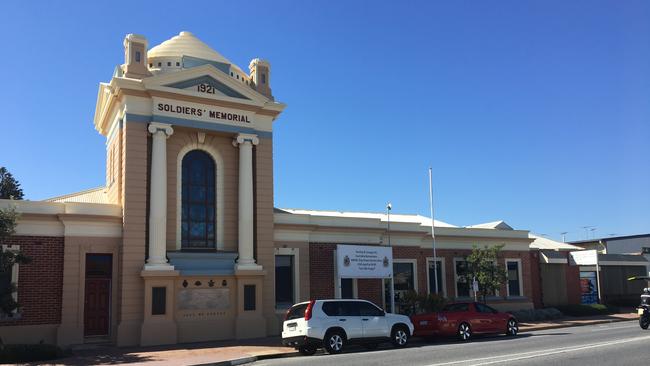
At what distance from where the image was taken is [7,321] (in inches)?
784

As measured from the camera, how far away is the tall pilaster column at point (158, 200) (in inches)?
857


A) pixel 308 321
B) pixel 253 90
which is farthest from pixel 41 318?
pixel 253 90

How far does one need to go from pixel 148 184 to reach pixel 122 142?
197 centimetres

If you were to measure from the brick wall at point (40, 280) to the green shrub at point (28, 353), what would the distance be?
3204mm

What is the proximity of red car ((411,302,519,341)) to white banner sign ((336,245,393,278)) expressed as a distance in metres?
4.20

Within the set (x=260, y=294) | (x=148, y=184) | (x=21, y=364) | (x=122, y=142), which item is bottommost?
(x=21, y=364)

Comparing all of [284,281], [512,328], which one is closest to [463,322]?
[512,328]

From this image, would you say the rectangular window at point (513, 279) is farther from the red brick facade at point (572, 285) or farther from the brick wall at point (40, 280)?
the brick wall at point (40, 280)

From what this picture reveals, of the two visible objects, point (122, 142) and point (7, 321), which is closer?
point (7, 321)

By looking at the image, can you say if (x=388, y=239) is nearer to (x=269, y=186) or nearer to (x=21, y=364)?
(x=269, y=186)

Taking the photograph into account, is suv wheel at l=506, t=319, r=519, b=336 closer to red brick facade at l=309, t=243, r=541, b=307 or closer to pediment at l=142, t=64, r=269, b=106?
red brick facade at l=309, t=243, r=541, b=307

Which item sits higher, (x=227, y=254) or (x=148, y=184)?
(x=148, y=184)

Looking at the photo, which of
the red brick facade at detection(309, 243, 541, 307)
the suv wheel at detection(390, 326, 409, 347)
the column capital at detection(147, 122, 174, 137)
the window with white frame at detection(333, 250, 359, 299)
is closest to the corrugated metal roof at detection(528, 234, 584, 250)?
the red brick facade at detection(309, 243, 541, 307)

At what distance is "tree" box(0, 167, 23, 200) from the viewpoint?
1692 inches
